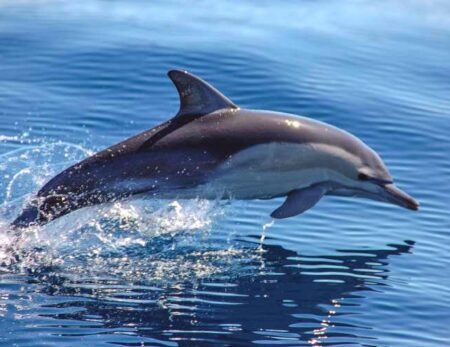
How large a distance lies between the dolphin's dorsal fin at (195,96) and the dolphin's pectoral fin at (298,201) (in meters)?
1.16

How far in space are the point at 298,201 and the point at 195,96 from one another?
156 cm

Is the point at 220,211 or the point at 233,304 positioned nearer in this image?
the point at 233,304

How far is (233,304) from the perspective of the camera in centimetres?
1067

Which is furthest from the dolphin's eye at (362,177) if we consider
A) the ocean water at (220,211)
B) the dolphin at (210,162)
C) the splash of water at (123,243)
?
the splash of water at (123,243)

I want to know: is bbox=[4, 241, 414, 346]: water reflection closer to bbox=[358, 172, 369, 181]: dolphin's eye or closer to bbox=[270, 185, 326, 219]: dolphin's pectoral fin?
bbox=[270, 185, 326, 219]: dolphin's pectoral fin

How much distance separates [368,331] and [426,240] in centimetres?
275

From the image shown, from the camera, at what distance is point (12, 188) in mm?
13281

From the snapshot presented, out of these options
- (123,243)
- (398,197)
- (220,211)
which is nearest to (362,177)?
(398,197)

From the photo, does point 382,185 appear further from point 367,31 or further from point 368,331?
point 367,31

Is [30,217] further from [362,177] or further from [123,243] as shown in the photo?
[362,177]

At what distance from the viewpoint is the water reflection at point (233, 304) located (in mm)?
9898

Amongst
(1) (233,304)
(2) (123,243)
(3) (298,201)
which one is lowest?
(1) (233,304)

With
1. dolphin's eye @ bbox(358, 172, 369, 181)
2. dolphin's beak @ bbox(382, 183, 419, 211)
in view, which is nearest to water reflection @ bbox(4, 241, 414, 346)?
dolphin's eye @ bbox(358, 172, 369, 181)

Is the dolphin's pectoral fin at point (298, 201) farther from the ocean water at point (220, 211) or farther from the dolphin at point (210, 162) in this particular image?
the ocean water at point (220, 211)
